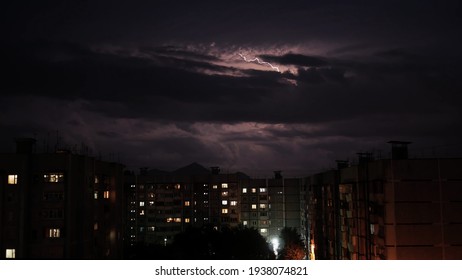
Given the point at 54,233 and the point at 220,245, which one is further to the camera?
the point at 220,245

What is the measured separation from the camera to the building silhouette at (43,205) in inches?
1089

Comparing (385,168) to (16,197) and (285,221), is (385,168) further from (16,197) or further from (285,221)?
(285,221)

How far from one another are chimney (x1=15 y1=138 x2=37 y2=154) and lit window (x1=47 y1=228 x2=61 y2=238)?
195 inches

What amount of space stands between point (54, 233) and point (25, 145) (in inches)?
222

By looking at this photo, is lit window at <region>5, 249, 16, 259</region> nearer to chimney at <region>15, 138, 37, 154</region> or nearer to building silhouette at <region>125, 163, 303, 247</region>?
chimney at <region>15, 138, 37, 154</region>

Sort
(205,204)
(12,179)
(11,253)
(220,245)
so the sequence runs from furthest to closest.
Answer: (205,204) → (220,245) → (12,179) → (11,253)

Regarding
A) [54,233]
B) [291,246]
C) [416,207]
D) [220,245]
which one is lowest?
[291,246]

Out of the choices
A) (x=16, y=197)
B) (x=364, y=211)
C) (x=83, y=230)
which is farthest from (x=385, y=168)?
(x=16, y=197)

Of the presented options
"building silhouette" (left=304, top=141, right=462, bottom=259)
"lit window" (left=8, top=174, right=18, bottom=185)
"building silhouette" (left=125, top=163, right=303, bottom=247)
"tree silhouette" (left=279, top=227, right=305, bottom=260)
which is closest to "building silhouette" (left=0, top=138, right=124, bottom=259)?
"lit window" (left=8, top=174, right=18, bottom=185)

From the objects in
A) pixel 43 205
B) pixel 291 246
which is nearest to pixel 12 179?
pixel 43 205

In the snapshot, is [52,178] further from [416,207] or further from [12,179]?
[416,207]

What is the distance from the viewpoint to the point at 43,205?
94.0ft

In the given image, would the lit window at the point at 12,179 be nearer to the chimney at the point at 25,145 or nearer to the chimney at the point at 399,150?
the chimney at the point at 25,145

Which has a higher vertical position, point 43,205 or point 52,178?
point 52,178
